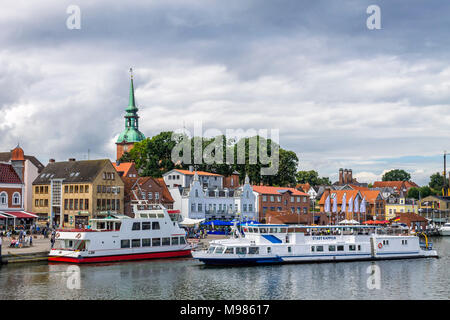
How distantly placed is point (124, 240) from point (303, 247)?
19.3m

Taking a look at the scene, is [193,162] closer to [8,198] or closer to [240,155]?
[240,155]

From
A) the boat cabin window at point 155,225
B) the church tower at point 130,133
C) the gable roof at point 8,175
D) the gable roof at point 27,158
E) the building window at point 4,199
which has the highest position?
the church tower at point 130,133

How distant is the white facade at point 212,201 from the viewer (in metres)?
103

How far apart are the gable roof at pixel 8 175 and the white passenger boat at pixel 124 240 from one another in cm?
2312

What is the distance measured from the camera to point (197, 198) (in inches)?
4107

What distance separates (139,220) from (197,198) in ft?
149

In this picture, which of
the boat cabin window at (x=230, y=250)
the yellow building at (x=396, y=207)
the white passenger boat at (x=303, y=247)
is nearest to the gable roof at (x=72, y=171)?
the white passenger boat at (x=303, y=247)

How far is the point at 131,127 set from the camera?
167 meters

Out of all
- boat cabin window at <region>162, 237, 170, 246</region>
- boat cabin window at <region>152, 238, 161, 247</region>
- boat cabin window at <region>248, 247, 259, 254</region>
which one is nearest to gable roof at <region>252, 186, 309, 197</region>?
boat cabin window at <region>162, 237, 170, 246</region>

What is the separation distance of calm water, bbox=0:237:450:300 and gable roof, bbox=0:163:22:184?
100 feet

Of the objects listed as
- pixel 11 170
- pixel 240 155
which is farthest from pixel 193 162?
pixel 11 170

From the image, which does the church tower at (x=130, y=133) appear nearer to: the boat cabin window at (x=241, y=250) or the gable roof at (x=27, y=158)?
the gable roof at (x=27, y=158)

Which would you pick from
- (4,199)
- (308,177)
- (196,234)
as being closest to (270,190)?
(196,234)

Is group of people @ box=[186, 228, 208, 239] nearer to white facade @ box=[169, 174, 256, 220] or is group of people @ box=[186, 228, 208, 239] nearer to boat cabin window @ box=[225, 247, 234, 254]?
white facade @ box=[169, 174, 256, 220]
